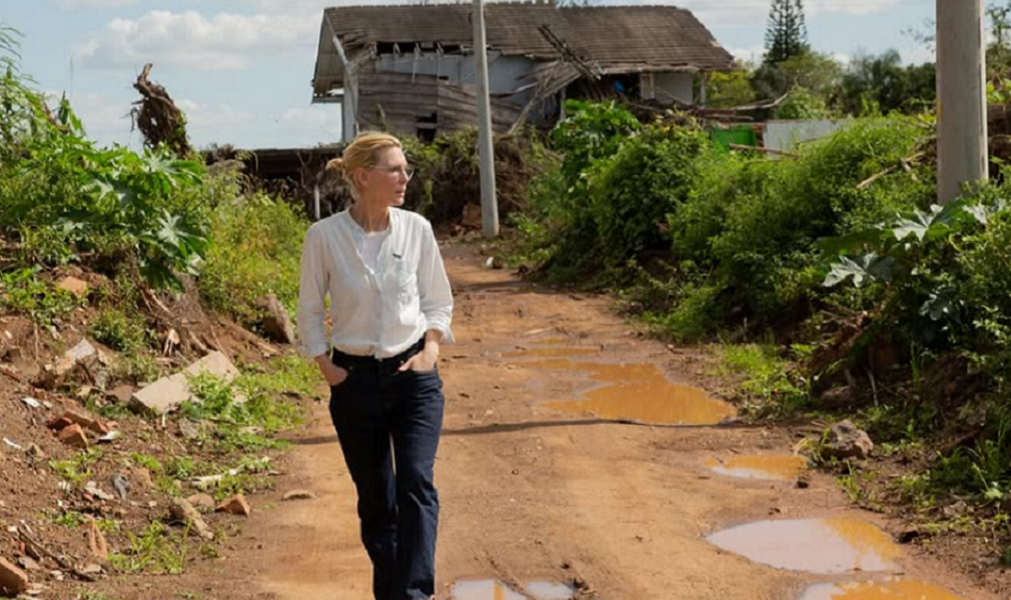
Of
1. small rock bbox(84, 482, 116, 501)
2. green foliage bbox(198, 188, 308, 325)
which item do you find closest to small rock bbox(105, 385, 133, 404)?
small rock bbox(84, 482, 116, 501)

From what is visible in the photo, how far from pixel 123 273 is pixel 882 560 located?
6.97 meters

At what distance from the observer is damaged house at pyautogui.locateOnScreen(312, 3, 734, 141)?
132 feet

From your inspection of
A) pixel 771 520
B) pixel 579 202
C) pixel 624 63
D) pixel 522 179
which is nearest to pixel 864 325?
pixel 771 520

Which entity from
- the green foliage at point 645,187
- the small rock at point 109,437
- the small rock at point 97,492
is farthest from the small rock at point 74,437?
the green foliage at point 645,187

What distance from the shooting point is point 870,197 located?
523 inches

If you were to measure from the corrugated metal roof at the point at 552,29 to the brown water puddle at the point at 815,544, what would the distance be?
33.9 m

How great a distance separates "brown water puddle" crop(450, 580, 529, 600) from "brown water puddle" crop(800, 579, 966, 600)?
1.29m

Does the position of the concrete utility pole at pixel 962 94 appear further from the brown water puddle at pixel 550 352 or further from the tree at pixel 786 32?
the tree at pixel 786 32

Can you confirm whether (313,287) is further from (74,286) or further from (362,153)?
(74,286)

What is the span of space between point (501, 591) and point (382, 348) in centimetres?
146

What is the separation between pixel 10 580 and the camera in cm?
609

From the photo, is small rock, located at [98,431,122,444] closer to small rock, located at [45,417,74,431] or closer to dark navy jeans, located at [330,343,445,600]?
small rock, located at [45,417,74,431]

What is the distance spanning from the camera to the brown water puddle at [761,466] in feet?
29.2

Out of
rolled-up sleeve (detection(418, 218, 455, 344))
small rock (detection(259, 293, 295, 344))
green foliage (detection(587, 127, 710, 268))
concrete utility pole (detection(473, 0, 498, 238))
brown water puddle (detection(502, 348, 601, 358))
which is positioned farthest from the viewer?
concrete utility pole (detection(473, 0, 498, 238))
